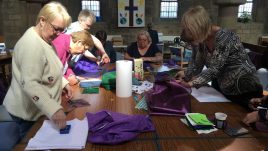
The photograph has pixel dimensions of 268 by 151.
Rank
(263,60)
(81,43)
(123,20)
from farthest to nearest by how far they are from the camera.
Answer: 1. (123,20)
2. (263,60)
3. (81,43)

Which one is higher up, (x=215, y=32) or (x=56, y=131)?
(x=215, y=32)

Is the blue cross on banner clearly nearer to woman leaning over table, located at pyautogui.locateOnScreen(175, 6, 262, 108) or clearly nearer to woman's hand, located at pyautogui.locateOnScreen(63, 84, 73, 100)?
woman leaning over table, located at pyautogui.locateOnScreen(175, 6, 262, 108)

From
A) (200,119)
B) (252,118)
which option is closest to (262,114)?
(252,118)

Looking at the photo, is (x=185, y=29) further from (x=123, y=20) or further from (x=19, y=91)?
(x=123, y=20)

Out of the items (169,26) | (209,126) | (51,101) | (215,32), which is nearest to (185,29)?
(215,32)

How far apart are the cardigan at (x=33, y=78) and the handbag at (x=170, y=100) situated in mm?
614

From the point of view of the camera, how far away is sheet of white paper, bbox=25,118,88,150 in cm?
125

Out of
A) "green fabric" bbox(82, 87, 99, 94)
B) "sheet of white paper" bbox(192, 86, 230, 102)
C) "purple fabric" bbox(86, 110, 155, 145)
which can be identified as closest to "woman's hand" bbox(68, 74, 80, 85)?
"green fabric" bbox(82, 87, 99, 94)

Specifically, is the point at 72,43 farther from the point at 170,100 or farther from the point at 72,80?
the point at 170,100

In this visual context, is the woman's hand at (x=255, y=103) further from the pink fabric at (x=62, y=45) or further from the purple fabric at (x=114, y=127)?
the pink fabric at (x=62, y=45)

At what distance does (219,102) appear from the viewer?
195 centimetres

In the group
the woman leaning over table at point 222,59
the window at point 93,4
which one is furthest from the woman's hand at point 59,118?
the window at point 93,4

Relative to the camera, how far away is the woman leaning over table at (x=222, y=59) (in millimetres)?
1811

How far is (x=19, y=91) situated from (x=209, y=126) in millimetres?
1139
